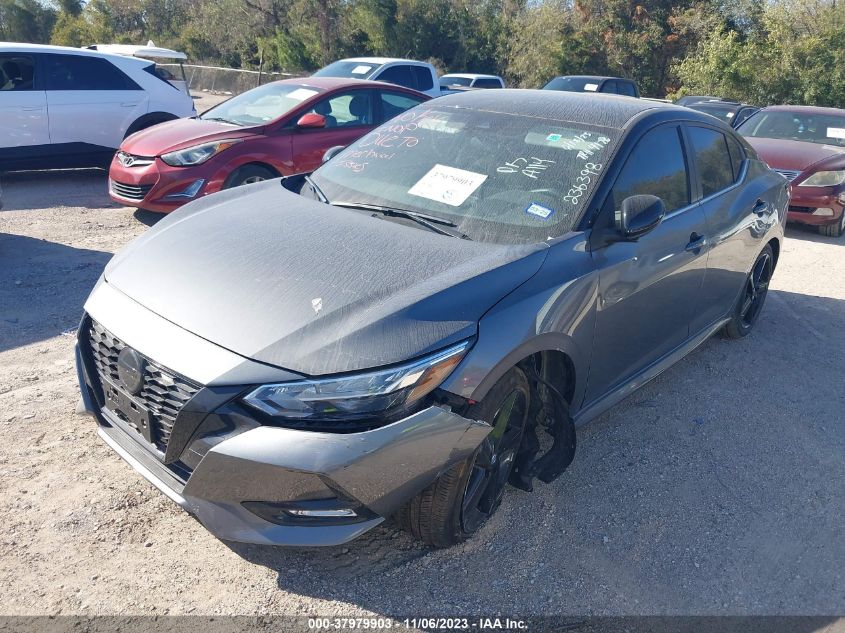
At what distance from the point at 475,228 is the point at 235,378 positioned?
1419 millimetres

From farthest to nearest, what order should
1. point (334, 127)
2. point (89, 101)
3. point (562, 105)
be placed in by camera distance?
point (89, 101) < point (334, 127) < point (562, 105)

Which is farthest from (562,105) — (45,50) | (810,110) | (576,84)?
(576,84)

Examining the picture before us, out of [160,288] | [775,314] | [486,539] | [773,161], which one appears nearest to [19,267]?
[160,288]

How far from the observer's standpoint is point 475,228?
3375mm

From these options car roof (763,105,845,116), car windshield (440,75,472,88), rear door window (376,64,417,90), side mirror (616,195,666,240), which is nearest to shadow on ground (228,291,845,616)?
side mirror (616,195,666,240)

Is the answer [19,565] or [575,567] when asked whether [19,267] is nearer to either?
[19,565]

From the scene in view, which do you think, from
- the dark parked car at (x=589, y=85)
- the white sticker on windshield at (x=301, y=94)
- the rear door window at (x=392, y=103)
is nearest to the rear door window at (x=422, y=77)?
the dark parked car at (x=589, y=85)

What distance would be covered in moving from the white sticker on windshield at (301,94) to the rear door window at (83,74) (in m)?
2.80

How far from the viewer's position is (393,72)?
1238cm

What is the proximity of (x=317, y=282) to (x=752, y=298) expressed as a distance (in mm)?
3903

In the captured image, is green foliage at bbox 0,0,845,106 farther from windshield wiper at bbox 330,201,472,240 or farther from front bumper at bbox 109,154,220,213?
windshield wiper at bbox 330,201,472,240

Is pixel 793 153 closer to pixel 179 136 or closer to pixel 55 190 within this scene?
pixel 179 136

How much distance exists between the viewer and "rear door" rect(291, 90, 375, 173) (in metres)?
7.80

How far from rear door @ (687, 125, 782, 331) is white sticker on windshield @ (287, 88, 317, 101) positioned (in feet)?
15.9
